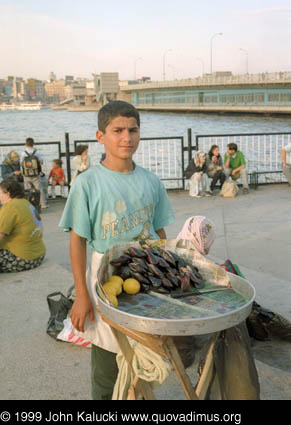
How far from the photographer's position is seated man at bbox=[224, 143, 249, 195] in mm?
11156

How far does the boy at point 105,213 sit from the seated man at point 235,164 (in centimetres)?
890

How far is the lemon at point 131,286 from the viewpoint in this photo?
2.14 metres

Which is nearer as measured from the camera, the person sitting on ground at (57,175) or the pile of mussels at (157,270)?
the pile of mussels at (157,270)

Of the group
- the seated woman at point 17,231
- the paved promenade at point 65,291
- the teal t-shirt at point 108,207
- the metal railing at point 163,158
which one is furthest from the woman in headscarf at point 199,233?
the metal railing at point 163,158

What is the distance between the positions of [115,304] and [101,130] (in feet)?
3.00

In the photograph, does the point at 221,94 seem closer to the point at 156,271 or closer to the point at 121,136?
the point at 121,136

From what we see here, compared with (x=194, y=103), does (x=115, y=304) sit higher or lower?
lower

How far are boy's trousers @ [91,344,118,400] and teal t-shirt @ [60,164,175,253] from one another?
0.55 meters

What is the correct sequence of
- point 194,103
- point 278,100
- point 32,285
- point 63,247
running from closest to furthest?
1. point 32,285
2. point 63,247
3. point 278,100
4. point 194,103

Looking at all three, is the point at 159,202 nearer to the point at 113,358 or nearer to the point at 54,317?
the point at 113,358

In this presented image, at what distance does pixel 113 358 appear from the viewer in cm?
249

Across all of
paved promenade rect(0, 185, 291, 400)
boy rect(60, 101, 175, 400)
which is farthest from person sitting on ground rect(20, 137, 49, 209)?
boy rect(60, 101, 175, 400)

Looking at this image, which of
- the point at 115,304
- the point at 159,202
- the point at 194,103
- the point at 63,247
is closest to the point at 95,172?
the point at 159,202

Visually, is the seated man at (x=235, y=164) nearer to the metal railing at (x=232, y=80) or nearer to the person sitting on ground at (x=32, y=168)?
the person sitting on ground at (x=32, y=168)
